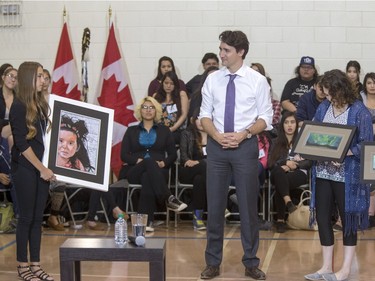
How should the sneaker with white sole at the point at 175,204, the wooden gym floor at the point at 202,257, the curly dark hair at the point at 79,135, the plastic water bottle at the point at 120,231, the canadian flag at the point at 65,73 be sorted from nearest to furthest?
the plastic water bottle at the point at 120,231 → the curly dark hair at the point at 79,135 → the wooden gym floor at the point at 202,257 → the sneaker with white sole at the point at 175,204 → the canadian flag at the point at 65,73

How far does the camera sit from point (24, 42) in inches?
357

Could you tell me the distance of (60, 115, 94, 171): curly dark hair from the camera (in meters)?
5.05

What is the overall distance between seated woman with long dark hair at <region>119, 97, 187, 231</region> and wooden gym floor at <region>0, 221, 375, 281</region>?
31 centimetres

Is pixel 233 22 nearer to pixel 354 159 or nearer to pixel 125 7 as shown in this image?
pixel 125 7

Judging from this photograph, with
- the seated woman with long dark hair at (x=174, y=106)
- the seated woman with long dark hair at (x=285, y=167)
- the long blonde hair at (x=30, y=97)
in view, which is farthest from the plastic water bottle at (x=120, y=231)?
the seated woman with long dark hair at (x=174, y=106)

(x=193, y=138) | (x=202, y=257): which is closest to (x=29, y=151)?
(x=202, y=257)

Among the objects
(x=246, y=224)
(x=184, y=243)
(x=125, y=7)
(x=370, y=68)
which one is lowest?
(x=184, y=243)

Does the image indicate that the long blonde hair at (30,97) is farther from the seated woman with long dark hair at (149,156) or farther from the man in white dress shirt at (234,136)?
the seated woman with long dark hair at (149,156)

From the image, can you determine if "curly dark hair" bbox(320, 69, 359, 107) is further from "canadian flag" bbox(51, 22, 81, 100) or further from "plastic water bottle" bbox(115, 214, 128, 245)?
"canadian flag" bbox(51, 22, 81, 100)

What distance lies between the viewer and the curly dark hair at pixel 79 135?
505 centimetres

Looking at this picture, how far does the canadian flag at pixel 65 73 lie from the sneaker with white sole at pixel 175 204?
74.0 inches

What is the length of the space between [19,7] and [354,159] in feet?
17.3

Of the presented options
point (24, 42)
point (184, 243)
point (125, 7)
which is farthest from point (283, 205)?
point (24, 42)

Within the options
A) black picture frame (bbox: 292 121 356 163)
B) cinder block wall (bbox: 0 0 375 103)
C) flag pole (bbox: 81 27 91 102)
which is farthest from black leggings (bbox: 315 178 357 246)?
flag pole (bbox: 81 27 91 102)
